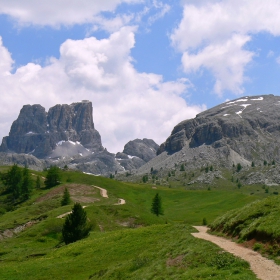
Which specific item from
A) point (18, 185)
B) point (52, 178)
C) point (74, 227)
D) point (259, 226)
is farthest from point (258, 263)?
point (52, 178)

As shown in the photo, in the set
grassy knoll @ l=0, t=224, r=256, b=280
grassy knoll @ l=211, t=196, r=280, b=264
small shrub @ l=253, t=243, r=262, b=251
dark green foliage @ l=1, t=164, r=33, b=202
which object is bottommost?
grassy knoll @ l=0, t=224, r=256, b=280

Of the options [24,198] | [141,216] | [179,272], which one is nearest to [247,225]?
[179,272]

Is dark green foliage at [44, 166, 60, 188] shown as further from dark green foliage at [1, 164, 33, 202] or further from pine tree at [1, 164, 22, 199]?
pine tree at [1, 164, 22, 199]

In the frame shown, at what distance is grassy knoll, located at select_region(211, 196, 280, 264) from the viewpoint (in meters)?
26.4

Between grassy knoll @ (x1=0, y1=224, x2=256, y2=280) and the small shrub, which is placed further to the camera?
the small shrub

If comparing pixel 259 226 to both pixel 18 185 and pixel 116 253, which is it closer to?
pixel 116 253

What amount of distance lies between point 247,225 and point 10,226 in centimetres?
5994

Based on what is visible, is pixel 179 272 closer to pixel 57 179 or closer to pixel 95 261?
pixel 95 261

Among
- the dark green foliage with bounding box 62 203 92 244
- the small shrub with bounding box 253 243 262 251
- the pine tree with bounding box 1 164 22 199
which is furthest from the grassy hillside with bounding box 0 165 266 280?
the pine tree with bounding box 1 164 22 199

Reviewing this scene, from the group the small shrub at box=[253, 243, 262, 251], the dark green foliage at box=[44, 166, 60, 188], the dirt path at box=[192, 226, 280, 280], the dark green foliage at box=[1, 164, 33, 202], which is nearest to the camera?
the dirt path at box=[192, 226, 280, 280]

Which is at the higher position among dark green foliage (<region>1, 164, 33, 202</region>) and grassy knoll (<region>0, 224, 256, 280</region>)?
dark green foliage (<region>1, 164, 33, 202</region>)

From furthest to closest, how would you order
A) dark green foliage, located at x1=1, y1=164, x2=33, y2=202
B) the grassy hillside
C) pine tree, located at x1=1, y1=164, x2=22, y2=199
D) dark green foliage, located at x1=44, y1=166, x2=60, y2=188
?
dark green foliage, located at x1=44, y1=166, x2=60, y2=188 < pine tree, located at x1=1, y1=164, x2=22, y2=199 < dark green foliage, located at x1=1, y1=164, x2=33, y2=202 < the grassy hillside

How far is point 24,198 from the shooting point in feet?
421

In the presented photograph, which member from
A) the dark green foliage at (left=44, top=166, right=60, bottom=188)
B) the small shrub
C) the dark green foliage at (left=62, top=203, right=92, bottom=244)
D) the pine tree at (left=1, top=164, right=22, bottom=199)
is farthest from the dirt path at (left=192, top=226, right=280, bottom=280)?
the dark green foliage at (left=44, top=166, right=60, bottom=188)
